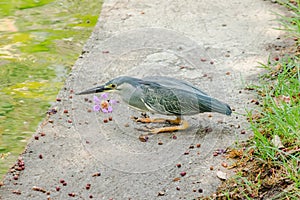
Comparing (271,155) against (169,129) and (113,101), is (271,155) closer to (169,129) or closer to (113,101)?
(169,129)

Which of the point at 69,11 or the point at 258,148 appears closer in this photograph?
the point at 258,148

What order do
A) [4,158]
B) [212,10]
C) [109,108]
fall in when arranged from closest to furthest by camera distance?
1. [4,158]
2. [109,108]
3. [212,10]

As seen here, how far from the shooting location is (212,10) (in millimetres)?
7113

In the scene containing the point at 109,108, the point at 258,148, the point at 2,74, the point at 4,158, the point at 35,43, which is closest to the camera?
the point at 258,148

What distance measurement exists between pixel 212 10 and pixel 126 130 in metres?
2.70

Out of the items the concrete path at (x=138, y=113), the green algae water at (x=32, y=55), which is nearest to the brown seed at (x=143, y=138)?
the concrete path at (x=138, y=113)

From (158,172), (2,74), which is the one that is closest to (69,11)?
(2,74)

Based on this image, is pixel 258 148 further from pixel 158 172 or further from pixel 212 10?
pixel 212 10

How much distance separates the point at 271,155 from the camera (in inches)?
161

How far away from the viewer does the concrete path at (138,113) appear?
4234mm

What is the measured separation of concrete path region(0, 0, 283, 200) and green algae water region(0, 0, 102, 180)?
198 millimetres

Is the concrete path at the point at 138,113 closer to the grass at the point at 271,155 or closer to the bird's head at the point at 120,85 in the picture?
the grass at the point at 271,155

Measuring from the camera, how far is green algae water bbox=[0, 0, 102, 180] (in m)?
5.19

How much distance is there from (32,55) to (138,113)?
1.73 metres
